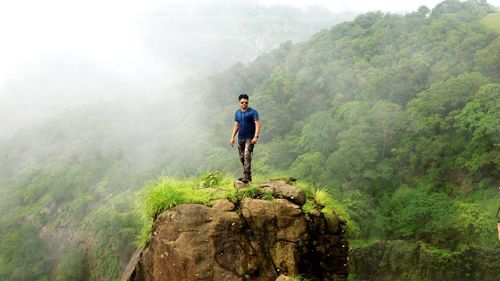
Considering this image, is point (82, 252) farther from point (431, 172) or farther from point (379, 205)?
point (431, 172)

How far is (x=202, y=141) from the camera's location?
81.8 metres

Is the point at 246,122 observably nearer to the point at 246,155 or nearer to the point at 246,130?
the point at 246,130

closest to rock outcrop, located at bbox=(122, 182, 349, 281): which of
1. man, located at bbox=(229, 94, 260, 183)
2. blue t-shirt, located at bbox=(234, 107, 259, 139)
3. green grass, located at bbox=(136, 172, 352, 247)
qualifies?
green grass, located at bbox=(136, 172, 352, 247)

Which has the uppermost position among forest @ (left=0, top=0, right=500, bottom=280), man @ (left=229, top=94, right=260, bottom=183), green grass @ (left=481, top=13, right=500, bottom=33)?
green grass @ (left=481, top=13, right=500, bottom=33)

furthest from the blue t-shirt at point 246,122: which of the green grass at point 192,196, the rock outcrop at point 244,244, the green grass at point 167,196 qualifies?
the rock outcrop at point 244,244

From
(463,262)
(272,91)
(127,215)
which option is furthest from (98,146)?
(463,262)

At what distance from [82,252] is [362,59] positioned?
5560 centimetres

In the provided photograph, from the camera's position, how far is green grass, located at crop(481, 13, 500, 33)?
77.6 m

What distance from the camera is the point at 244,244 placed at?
9539 millimetres

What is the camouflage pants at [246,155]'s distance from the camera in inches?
444

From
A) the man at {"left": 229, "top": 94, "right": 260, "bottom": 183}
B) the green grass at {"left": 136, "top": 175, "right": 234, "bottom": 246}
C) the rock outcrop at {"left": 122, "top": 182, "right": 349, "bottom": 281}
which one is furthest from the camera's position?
the man at {"left": 229, "top": 94, "right": 260, "bottom": 183}

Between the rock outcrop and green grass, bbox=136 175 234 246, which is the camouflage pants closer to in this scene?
green grass, bbox=136 175 234 246

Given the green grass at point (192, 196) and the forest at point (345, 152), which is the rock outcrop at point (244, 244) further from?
the forest at point (345, 152)

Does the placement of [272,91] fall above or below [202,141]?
above
